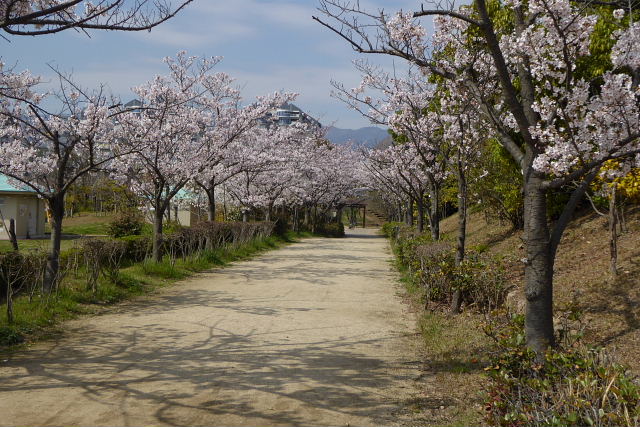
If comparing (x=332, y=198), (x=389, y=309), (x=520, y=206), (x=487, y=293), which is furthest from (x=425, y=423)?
(x=332, y=198)

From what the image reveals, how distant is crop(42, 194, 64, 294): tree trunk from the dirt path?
1160 millimetres

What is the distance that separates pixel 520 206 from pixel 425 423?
32.7ft

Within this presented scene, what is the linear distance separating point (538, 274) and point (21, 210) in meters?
27.7

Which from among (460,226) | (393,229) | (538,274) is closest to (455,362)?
(538,274)

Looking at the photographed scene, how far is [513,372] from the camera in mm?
4398

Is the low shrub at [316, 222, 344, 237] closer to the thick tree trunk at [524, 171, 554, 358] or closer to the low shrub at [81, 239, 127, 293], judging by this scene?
the low shrub at [81, 239, 127, 293]

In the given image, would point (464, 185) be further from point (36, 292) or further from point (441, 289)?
point (36, 292)

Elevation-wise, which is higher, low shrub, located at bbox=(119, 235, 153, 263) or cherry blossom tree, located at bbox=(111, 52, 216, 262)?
cherry blossom tree, located at bbox=(111, 52, 216, 262)

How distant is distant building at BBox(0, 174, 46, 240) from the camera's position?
86.8 ft

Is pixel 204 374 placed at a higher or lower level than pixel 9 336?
lower

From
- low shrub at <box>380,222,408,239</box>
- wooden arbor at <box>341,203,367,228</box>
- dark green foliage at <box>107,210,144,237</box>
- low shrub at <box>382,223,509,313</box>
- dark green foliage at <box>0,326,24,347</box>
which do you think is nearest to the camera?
dark green foliage at <box>0,326,24,347</box>

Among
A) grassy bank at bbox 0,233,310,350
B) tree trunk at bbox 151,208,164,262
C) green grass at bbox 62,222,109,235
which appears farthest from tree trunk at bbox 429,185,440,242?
green grass at bbox 62,222,109,235

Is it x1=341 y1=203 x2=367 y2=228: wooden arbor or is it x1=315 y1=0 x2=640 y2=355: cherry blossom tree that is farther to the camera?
x1=341 y1=203 x2=367 y2=228: wooden arbor

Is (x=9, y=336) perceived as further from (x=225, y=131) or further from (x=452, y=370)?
(x=225, y=131)
